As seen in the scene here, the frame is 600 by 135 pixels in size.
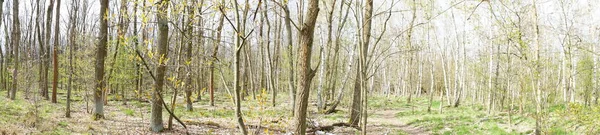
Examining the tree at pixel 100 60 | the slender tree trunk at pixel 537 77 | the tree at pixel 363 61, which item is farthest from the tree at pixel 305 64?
the tree at pixel 100 60

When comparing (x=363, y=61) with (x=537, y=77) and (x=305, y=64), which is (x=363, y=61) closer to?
(x=305, y=64)

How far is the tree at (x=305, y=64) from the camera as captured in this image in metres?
3.68

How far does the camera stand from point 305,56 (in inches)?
148

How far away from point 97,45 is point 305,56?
29.6 feet

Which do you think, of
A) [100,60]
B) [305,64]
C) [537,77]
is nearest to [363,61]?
[305,64]

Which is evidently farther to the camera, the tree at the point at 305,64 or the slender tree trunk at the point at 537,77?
the slender tree trunk at the point at 537,77

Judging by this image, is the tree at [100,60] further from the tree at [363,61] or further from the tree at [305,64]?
the tree at [305,64]

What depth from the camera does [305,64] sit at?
3.83 meters

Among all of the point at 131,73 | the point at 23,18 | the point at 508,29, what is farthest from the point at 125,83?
the point at 23,18

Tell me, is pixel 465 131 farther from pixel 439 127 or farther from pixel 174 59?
pixel 174 59

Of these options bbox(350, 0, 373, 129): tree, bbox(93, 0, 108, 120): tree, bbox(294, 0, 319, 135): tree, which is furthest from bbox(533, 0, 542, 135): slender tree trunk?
bbox(93, 0, 108, 120): tree

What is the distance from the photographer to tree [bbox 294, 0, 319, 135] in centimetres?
368

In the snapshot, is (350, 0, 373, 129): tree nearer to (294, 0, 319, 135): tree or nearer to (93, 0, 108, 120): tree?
(294, 0, 319, 135): tree

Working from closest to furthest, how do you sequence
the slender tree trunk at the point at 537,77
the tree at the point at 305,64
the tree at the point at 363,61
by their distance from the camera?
the tree at the point at 305,64
the tree at the point at 363,61
the slender tree trunk at the point at 537,77
